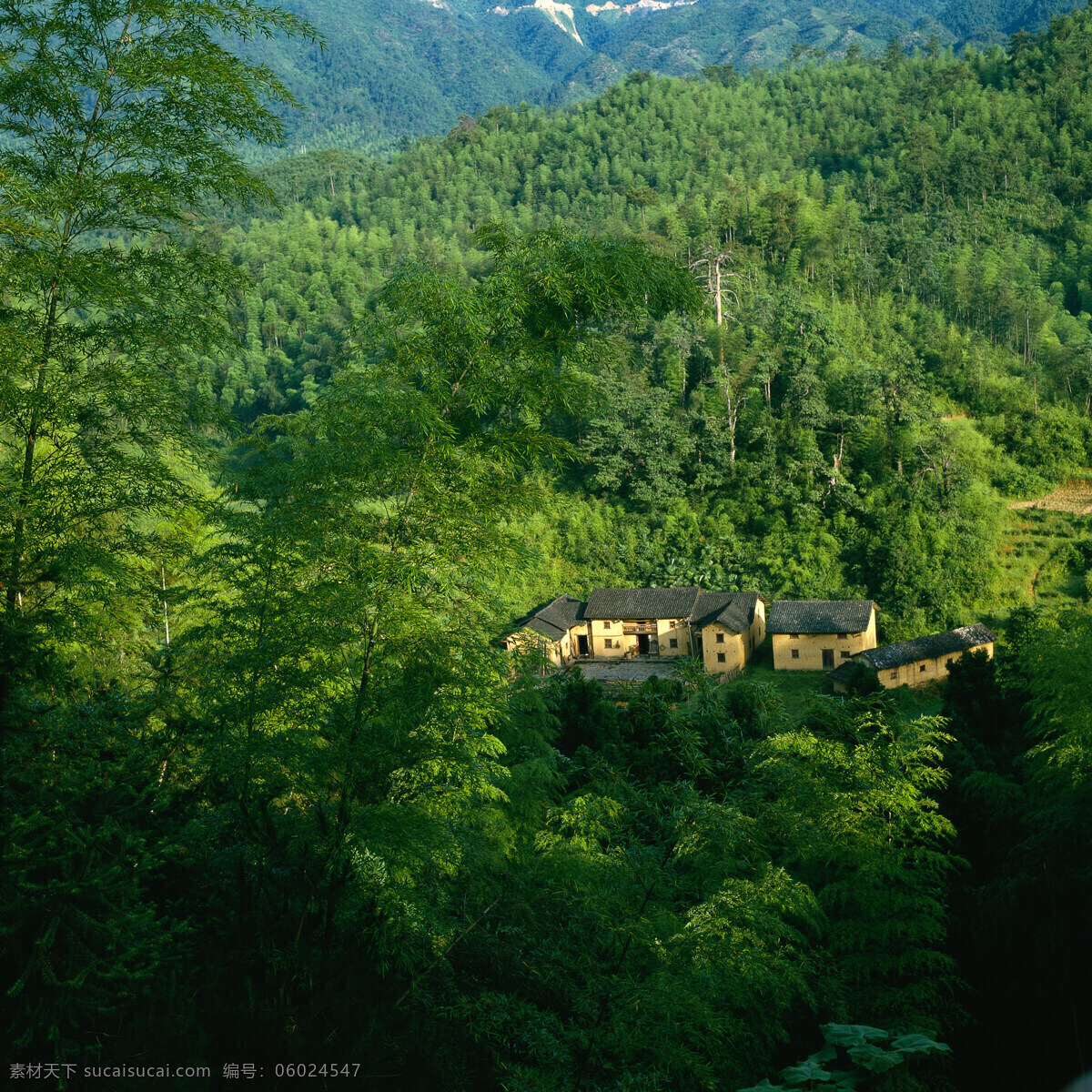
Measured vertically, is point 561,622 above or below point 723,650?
above

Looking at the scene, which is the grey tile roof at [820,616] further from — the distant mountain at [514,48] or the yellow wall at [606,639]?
the distant mountain at [514,48]

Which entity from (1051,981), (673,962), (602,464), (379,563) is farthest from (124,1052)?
(602,464)

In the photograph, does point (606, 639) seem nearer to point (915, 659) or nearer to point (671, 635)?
point (671, 635)

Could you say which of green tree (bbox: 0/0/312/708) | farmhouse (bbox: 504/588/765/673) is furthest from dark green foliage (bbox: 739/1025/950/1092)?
farmhouse (bbox: 504/588/765/673)

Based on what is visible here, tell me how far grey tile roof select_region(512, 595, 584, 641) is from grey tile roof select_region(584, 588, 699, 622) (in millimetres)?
475

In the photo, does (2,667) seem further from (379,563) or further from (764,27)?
(764,27)

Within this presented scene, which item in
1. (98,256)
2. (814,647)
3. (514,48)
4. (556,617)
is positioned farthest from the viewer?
(514,48)

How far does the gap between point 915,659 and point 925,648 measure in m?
0.48

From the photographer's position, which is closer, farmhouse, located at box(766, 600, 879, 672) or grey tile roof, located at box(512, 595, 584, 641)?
farmhouse, located at box(766, 600, 879, 672)

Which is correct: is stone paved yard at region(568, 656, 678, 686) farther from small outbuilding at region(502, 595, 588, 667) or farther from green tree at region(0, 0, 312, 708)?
green tree at region(0, 0, 312, 708)

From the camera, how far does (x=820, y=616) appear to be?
68.2 feet

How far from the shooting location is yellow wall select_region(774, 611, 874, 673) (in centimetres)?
2039

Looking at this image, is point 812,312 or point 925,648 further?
point 812,312

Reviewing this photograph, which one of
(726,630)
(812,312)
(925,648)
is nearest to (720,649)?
(726,630)
